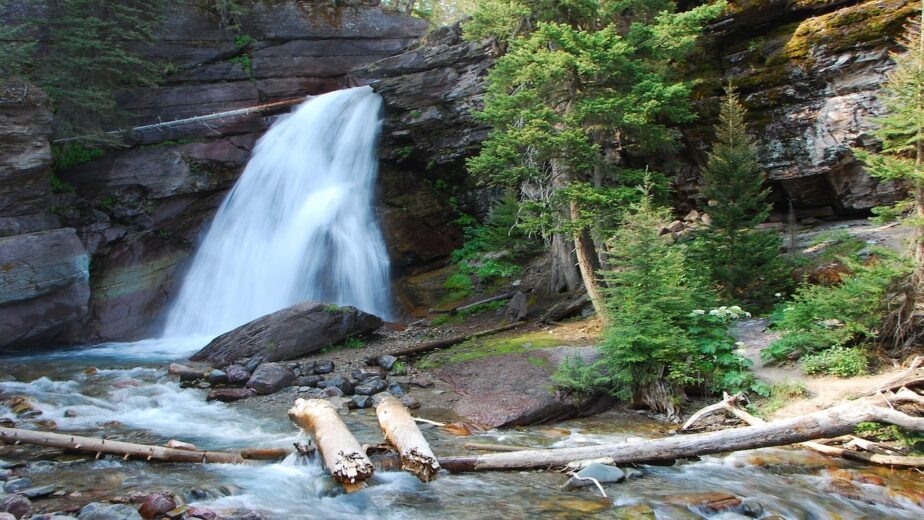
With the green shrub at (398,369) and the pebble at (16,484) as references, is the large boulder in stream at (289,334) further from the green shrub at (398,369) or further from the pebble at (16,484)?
the pebble at (16,484)

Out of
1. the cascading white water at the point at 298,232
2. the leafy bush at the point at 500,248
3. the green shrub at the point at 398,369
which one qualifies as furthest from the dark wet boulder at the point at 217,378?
the leafy bush at the point at 500,248

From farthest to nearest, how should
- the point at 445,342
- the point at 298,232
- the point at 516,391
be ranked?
the point at 298,232
the point at 445,342
the point at 516,391

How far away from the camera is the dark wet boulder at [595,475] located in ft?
22.4

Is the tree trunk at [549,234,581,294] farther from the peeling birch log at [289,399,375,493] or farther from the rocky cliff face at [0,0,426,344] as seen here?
the rocky cliff face at [0,0,426,344]

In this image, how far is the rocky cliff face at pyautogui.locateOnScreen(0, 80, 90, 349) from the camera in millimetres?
15195

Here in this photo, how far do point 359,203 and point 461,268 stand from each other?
14.0ft

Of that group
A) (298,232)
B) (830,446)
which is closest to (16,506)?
(830,446)

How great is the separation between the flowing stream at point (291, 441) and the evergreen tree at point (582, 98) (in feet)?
17.3

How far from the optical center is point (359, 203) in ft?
67.9

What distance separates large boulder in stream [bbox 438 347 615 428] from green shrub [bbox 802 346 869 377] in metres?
3.08

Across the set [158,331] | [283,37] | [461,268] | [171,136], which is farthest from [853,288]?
[283,37]

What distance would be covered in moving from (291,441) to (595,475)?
416cm

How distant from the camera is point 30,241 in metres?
15.6

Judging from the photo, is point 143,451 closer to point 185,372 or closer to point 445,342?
point 185,372
